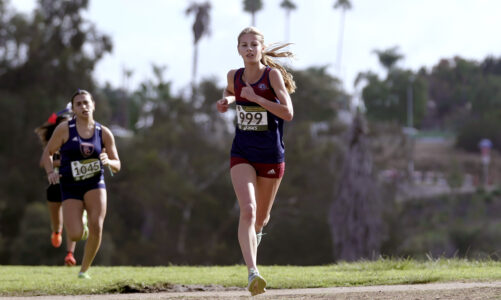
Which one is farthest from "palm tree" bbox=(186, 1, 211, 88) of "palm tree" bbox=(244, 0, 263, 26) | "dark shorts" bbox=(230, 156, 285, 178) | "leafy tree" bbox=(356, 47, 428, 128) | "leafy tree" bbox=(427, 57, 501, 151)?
"dark shorts" bbox=(230, 156, 285, 178)

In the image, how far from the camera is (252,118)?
7035 mm

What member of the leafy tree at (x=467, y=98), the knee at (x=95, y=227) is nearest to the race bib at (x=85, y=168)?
the knee at (x=95, y=227)

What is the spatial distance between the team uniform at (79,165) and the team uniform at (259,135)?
7.11ft

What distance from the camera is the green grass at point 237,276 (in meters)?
8.37

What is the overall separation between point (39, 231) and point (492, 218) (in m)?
33.3

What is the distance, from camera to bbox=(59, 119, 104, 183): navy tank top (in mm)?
8742

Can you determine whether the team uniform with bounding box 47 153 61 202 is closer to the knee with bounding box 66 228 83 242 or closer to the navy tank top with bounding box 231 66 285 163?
the knee with bounding box 66 228 83 242

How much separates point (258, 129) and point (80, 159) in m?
2.48

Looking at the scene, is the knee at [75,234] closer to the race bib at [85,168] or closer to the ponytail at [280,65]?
the race bib at [85,168]

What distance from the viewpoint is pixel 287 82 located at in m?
7.38

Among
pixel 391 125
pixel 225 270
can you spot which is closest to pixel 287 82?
pixel 225 270

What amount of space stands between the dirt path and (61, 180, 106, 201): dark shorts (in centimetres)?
130

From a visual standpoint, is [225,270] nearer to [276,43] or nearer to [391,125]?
[276,43]

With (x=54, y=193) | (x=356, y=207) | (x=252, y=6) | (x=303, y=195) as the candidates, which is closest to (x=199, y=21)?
(x=252, y=6)
